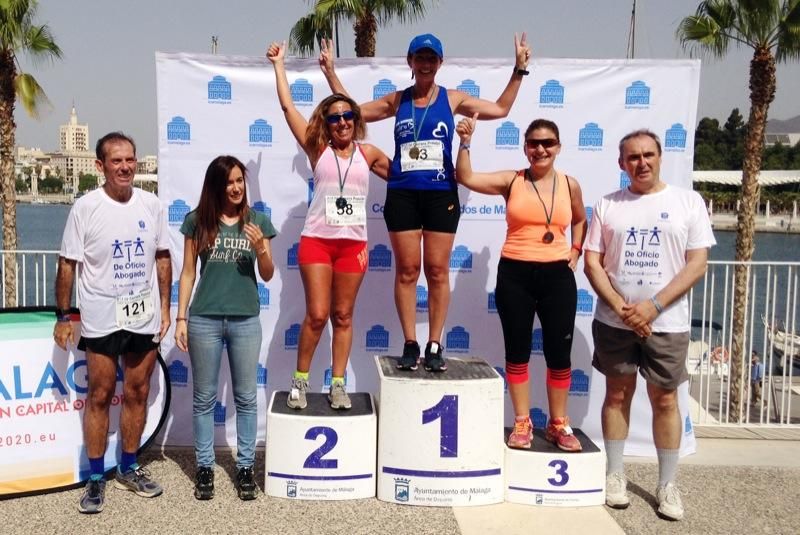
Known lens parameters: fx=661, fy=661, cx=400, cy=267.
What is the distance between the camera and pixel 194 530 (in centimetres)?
297

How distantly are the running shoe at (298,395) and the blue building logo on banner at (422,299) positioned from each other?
1.04 metres

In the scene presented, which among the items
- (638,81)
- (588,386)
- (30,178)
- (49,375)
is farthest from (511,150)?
(30,178)

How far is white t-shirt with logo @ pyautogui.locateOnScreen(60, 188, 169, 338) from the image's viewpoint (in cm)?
312

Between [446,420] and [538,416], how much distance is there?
1334 mm

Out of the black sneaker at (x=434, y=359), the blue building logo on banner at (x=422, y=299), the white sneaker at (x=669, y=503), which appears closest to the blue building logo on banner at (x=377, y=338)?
the blue building logo on banner at (x=422, y=299)

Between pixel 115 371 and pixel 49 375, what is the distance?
0.56m

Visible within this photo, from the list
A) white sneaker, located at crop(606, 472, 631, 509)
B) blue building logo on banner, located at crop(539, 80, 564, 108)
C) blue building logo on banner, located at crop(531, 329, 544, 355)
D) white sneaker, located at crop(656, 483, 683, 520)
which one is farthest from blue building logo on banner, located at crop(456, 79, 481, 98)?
white sneaker, located at crop(656, 483, 683, 520)

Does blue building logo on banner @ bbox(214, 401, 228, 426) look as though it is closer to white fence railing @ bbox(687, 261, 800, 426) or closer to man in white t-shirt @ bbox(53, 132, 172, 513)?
man in white t-shirt @ bbox(53, 132, 172, 513)

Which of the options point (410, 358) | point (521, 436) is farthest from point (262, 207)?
point (521, 436)

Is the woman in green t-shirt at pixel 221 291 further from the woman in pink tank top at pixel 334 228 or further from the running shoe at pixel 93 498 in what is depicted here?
the running shoe at pixel 93 498

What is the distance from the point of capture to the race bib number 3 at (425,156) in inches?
138

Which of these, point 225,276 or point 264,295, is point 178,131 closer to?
point 264,295

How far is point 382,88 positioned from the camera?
13.6 feet

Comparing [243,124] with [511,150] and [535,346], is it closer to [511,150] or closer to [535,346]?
[511,150]
